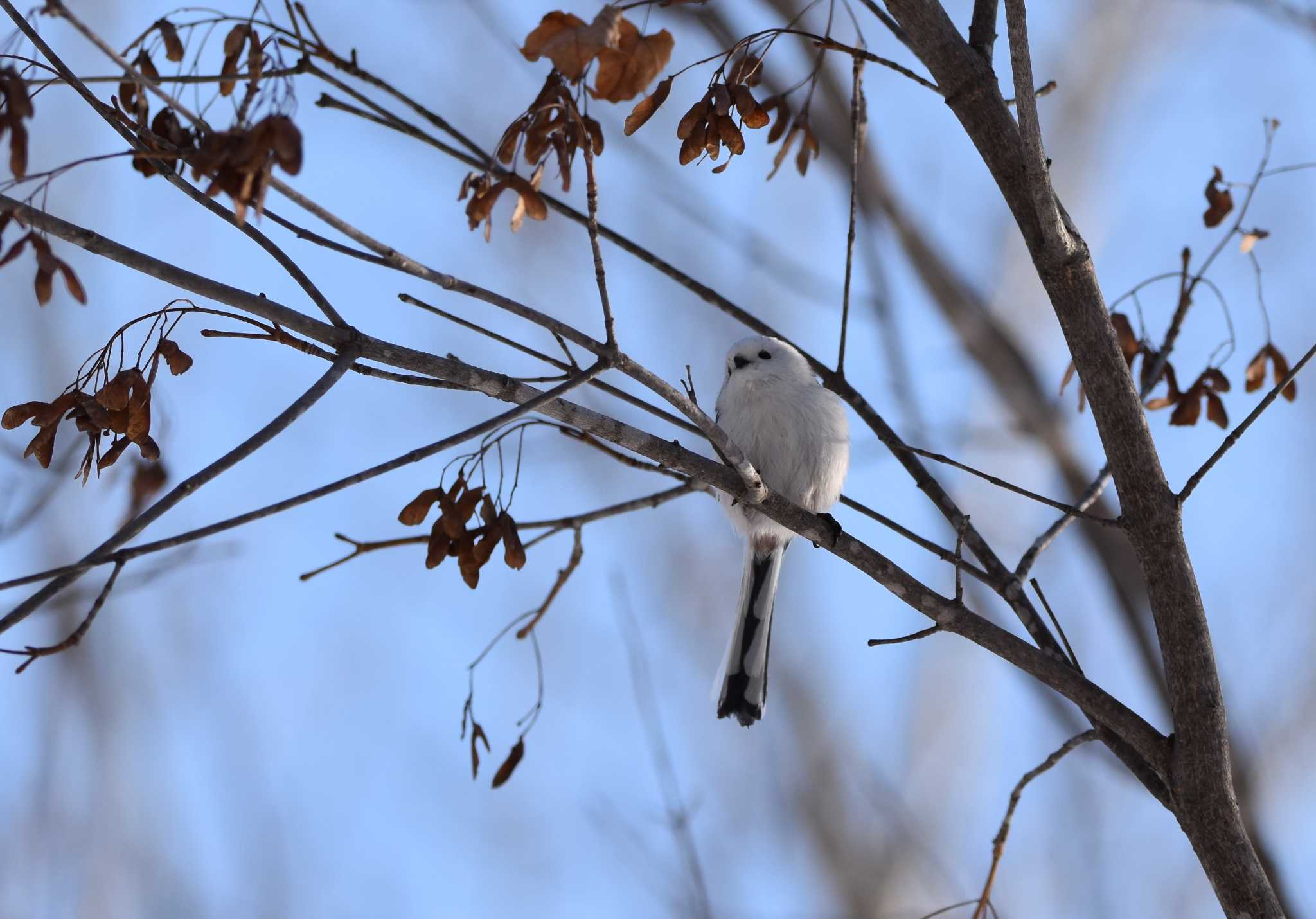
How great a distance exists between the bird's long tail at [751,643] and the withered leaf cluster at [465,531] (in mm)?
1213

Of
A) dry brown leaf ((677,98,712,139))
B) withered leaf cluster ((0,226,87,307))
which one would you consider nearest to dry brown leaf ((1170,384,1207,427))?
dry brown leaf ((677,98,712,139))

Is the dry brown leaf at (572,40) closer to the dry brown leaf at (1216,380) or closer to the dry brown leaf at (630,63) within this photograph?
the dry brown leaf at (630,63)

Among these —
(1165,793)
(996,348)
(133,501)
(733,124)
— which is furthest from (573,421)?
(996,348)

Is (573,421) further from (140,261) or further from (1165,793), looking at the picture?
(1165,793)

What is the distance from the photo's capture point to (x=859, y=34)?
233 centimetres

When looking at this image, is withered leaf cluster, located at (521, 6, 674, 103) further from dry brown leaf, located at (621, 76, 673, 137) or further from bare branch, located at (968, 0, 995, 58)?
bare branch, located at (968, 0, 995, 58)

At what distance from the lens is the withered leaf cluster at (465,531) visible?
1896 mm

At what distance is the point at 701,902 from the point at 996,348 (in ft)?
9.23

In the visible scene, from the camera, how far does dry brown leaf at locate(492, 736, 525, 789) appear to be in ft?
7.27

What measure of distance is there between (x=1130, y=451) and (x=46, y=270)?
1.58m

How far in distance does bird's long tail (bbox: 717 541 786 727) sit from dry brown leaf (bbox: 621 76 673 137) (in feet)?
5.62

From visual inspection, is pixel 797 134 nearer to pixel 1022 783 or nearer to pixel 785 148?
pixel 785 148

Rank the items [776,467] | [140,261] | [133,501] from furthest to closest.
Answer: [776,467] < [133,501] < [140,261]

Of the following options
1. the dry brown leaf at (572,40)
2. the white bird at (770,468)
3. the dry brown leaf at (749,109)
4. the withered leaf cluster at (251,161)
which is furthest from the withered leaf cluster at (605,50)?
the white bird at (770,468)
